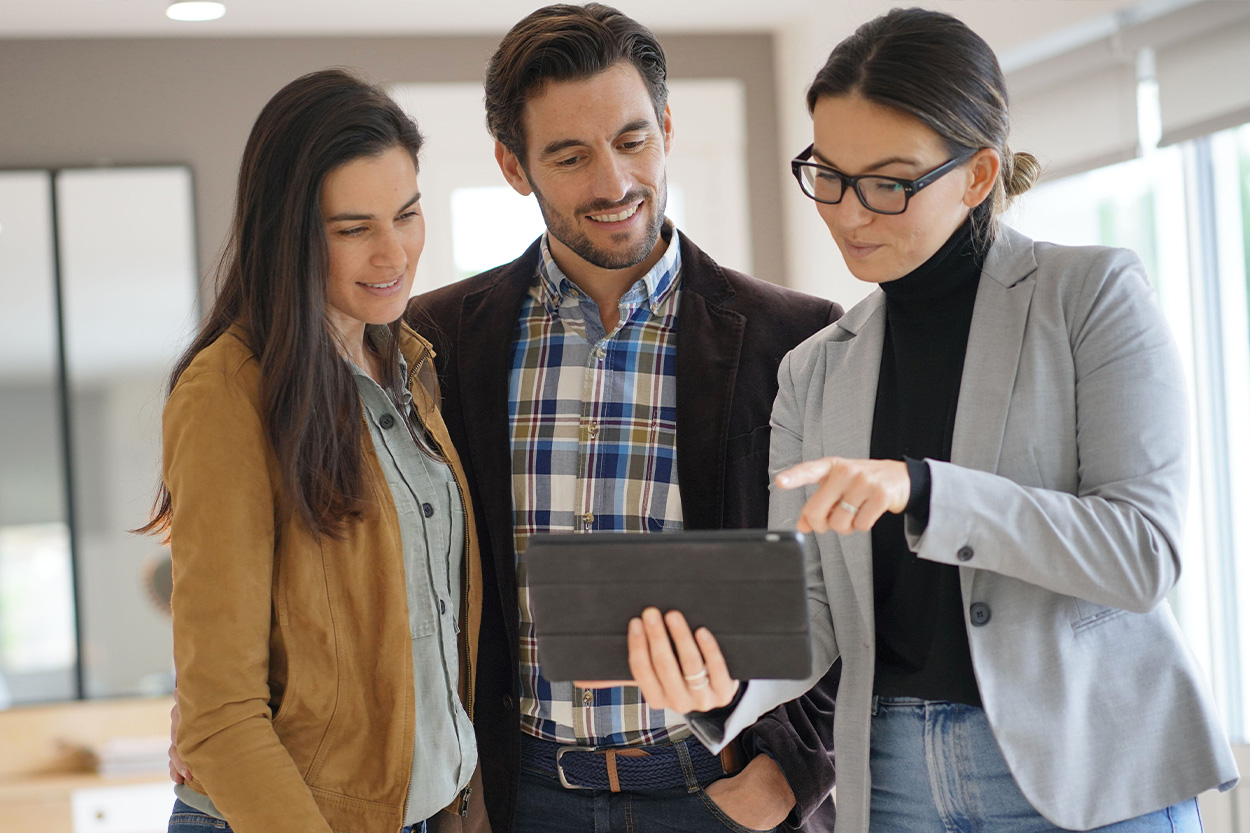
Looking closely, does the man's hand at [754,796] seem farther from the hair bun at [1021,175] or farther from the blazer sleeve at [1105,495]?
the hair bun at [1021,175]

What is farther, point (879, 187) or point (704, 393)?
point (704, 393)

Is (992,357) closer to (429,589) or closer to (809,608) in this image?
(809,608)

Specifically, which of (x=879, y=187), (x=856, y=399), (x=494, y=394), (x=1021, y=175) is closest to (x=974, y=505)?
(x=856, y=399)

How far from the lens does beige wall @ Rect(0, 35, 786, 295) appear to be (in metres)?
3.76

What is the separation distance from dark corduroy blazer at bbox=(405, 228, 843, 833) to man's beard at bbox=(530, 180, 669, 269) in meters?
0.11

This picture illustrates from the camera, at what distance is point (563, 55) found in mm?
1750

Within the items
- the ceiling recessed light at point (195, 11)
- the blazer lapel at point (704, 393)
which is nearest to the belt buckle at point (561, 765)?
the blazer lapel at point (704, 393)

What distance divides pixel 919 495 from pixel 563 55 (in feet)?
3.14

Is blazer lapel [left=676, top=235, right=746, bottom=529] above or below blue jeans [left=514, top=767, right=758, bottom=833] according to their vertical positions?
above

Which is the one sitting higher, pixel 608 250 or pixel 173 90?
pixel 173 90

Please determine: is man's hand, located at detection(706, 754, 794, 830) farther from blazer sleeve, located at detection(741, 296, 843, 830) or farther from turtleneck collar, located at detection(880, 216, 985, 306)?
turtleneck collar, located at detection(880, 216, 985, 306)

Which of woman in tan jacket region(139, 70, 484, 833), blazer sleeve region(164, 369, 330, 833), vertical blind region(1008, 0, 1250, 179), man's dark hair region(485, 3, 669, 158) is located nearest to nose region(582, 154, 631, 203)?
man's dark hair region(485, 3, 669, 158)

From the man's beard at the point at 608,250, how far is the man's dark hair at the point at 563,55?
159 millimetres

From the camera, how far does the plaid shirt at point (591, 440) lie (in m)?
1.64
